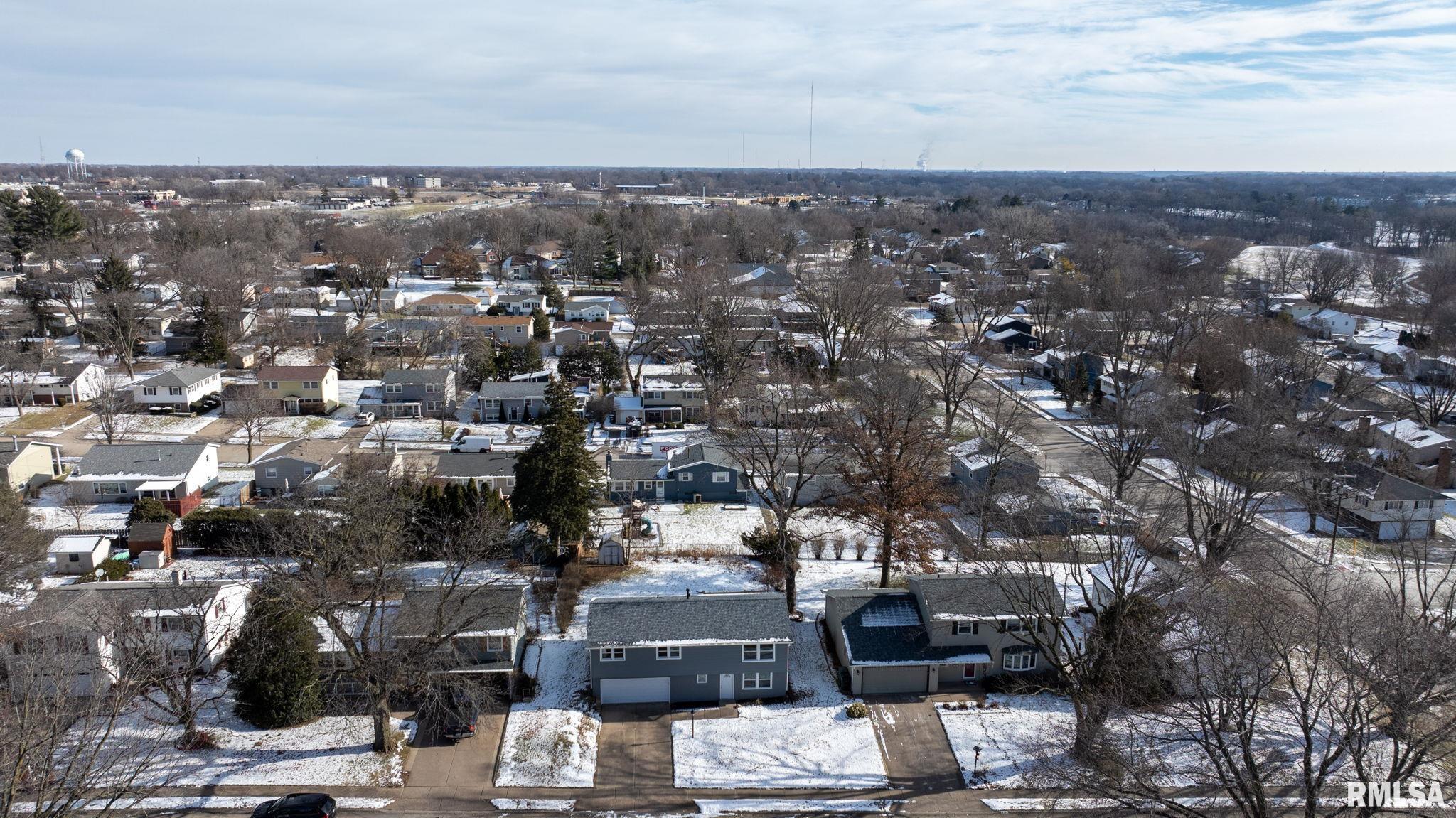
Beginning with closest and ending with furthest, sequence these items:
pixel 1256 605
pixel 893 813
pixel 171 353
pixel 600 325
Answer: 1. pixel 893 813
2. pixel 1256 605
3. pixel 171 353
4. pixel 600 325

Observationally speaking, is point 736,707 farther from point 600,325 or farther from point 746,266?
point 746,266

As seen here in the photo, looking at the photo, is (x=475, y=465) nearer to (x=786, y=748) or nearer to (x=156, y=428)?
(x=156, y=428)

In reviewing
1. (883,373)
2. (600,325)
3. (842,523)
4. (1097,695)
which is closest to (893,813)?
(1097,695)

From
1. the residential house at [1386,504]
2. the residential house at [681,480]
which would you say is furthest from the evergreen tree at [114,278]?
the residential house at [1386,504]

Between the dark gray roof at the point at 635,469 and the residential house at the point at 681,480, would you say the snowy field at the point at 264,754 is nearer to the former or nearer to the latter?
the dark gray roof at the point at 635,469

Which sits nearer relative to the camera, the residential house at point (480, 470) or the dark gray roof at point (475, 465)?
the residential house at point (480, 470)
